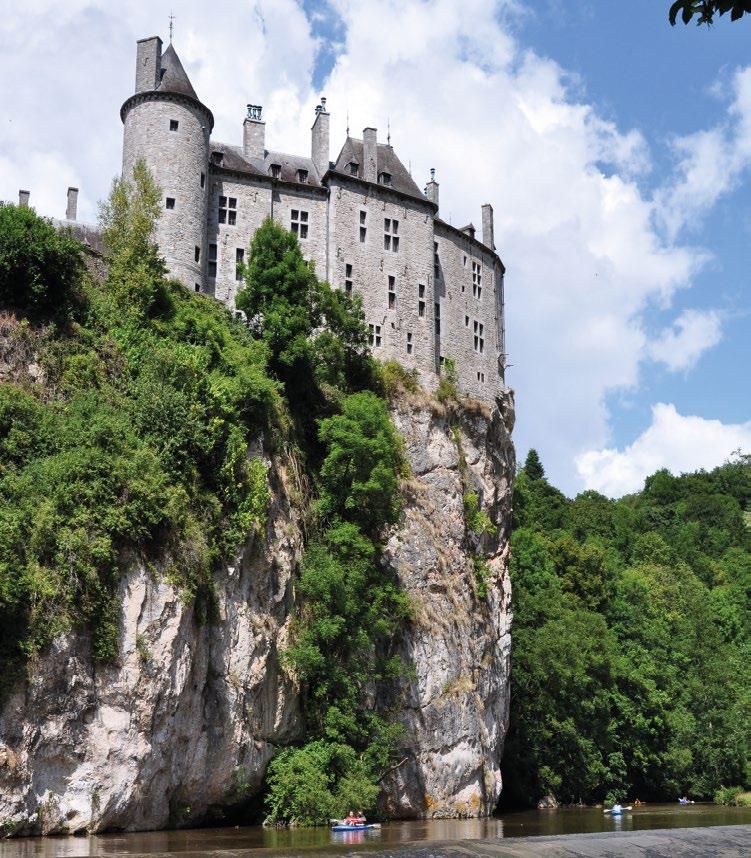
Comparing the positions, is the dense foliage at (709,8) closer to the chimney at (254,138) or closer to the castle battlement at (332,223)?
the castle battlement at (332,223)

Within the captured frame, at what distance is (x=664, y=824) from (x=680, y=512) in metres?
98.4

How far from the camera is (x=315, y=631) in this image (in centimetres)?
4259

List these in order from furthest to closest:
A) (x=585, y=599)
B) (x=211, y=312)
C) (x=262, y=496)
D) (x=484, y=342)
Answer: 1. (x=585, y=599)
2. (x=484, y=342)
3. (x=211, y=312)
4. (x=262, y=496)

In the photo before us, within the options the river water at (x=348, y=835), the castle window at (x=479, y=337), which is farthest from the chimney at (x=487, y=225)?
the river water at (x=348, y=835)

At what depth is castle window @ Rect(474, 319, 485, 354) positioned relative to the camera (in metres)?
66.2

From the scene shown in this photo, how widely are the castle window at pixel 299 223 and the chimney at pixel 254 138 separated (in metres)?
4.38

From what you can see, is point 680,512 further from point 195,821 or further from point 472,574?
point 195,821

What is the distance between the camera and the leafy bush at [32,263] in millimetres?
39469

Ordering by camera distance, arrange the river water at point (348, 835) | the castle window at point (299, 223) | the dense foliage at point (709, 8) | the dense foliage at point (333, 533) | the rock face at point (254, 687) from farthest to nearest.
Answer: the castle window at point (299, 223)
the dense foliage at point (333, 533)
the rock face at point (254, 687)
the river water at point (348, 835)
the dense foliage at point (709, 8)

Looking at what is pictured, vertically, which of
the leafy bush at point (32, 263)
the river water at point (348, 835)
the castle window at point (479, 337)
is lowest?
the river water at point (348, 835)

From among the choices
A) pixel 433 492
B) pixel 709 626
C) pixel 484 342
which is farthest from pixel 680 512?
pixel 433 492

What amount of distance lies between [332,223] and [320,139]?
667 cm

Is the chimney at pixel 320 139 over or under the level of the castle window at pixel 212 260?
over

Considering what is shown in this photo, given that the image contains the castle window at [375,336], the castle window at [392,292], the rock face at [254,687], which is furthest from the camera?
the castle window at [392,292]
